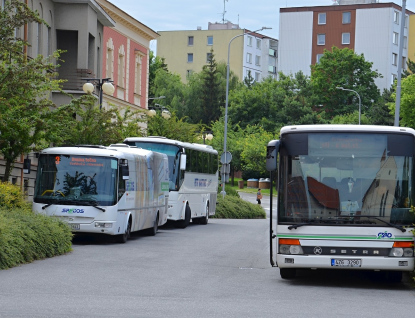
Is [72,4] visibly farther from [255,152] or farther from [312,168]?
[255,152]

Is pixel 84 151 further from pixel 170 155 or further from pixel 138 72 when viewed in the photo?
pixel 138 72

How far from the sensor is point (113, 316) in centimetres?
1058

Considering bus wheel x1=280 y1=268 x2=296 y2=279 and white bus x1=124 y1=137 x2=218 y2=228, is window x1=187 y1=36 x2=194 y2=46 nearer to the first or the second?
white bus x1=124 y1=137 x2=218 y2=228

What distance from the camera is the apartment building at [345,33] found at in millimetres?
112188

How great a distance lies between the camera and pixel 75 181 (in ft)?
77.9

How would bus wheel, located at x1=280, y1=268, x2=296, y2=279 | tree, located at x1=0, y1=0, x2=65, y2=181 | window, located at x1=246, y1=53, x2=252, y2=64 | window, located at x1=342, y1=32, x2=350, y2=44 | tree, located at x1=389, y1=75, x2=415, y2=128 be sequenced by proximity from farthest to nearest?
→ window, located at x1=246, y1=53, x2=252, y2=64 < window, located at x1=342, y1=32, x2=350, y2=44 < tree, located at x1=389, y1=75, x2=415, y2=128 < tree, located at x1=0, y1=0, x2=65, y2=181 < bus wheel, located at x1=280, y1=268, x2=296, y2=279

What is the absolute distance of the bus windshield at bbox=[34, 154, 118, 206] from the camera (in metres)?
23.7

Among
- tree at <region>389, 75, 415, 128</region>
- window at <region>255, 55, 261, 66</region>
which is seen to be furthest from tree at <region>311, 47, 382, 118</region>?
window at <region>255, 55, 261, 66</region>

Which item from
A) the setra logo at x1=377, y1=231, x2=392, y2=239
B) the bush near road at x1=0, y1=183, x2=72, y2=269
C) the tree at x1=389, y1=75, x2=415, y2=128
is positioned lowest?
the bush near road at x1=0, y1=183, x2=72, y2=269

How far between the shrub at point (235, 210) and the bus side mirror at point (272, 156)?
1309 inches

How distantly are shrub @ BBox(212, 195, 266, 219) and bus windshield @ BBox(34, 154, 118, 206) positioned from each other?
24927 mm

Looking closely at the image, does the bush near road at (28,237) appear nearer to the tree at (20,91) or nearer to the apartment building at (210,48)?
the tree at (20,91)

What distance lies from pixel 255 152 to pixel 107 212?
243ft

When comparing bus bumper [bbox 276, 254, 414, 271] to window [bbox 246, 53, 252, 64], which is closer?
bus bumper [bbox 276, 254, 414, 271]
